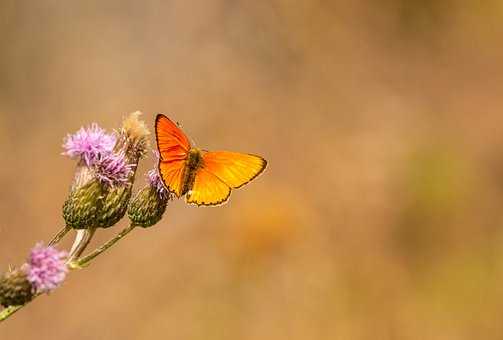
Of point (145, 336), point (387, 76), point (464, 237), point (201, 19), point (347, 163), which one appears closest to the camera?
point (145, 336)

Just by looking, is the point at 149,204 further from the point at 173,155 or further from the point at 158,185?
the point at 173,155

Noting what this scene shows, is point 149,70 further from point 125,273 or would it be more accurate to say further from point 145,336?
point 145,336

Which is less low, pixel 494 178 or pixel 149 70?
pixel 149 70

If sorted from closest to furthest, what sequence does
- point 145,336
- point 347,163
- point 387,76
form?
point 145,336 → point 347,163 → point 387,76

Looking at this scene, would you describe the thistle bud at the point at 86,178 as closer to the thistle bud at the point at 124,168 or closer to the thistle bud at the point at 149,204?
the thistle bud at the point at 124,168

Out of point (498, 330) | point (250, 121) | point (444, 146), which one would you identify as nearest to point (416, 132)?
point (444, 146)
